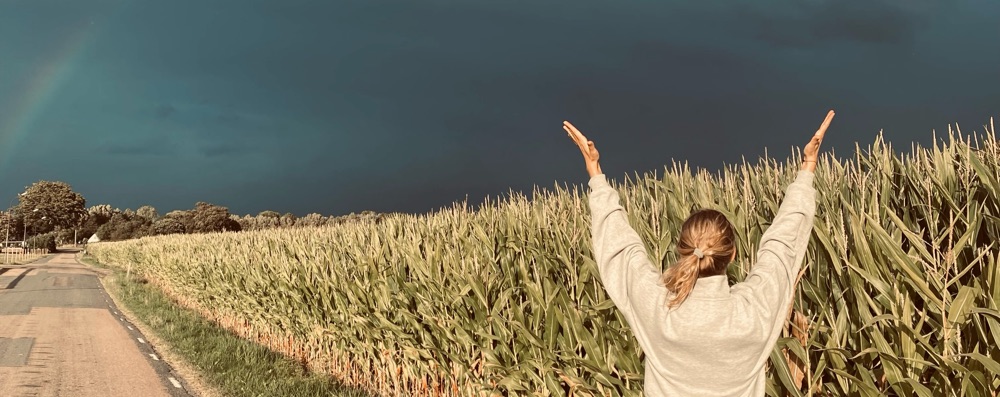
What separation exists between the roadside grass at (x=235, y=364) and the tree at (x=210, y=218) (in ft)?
252

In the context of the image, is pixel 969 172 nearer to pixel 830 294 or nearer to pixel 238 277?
pixel 830 294

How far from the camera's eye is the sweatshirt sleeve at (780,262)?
2.41m

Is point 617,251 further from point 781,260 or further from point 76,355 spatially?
point 76,355

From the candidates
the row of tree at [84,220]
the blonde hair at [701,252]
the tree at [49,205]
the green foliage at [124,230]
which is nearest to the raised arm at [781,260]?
the blonde hair at [701,252]

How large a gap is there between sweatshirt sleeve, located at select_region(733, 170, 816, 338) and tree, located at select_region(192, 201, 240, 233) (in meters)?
92.8

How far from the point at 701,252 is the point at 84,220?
483ft

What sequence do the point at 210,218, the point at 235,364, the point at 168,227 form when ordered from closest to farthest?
the point at 235,364
the point at 210,218
the point at 168,227

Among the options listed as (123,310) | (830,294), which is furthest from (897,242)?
(123,310)

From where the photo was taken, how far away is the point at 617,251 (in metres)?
2.71

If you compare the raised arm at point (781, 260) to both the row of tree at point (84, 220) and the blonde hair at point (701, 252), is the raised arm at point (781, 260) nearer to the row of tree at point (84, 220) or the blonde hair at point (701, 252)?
the blonde hair at point (701, 252)

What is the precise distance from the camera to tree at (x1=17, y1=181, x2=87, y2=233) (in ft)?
368

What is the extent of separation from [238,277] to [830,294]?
1366 centimetres

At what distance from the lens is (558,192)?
674 cm

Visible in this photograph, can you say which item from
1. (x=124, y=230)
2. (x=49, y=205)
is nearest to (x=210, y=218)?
(x=124, y=230)
